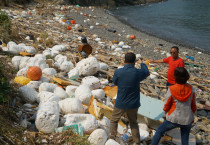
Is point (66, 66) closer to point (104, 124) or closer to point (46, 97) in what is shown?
point (46, 97)

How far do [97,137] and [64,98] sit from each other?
4.77 feet

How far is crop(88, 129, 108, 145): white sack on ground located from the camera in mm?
→ 2986

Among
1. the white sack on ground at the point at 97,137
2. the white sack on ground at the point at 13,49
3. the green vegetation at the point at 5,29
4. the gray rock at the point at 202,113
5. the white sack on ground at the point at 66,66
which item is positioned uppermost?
the green vegetation at the point at 5,29

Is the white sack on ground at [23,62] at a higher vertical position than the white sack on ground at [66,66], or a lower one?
higher

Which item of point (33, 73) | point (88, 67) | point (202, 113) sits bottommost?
point (202, 113)

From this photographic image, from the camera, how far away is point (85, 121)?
3279 millimetres

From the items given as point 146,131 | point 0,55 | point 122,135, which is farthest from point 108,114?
point 0,55

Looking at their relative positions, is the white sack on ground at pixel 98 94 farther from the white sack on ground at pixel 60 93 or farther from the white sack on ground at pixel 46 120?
the white sack on ground at pixel 46 120

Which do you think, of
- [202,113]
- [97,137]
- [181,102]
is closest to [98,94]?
[97,137]

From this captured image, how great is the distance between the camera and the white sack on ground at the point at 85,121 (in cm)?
320

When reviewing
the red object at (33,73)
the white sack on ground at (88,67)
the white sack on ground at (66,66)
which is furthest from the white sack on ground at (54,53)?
the red object at (33,73)

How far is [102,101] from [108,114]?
0.61 m

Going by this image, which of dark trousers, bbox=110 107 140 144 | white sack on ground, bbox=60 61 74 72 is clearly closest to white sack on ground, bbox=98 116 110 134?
dark trousers, bbox=110 107 140 144

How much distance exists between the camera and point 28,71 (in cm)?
463
